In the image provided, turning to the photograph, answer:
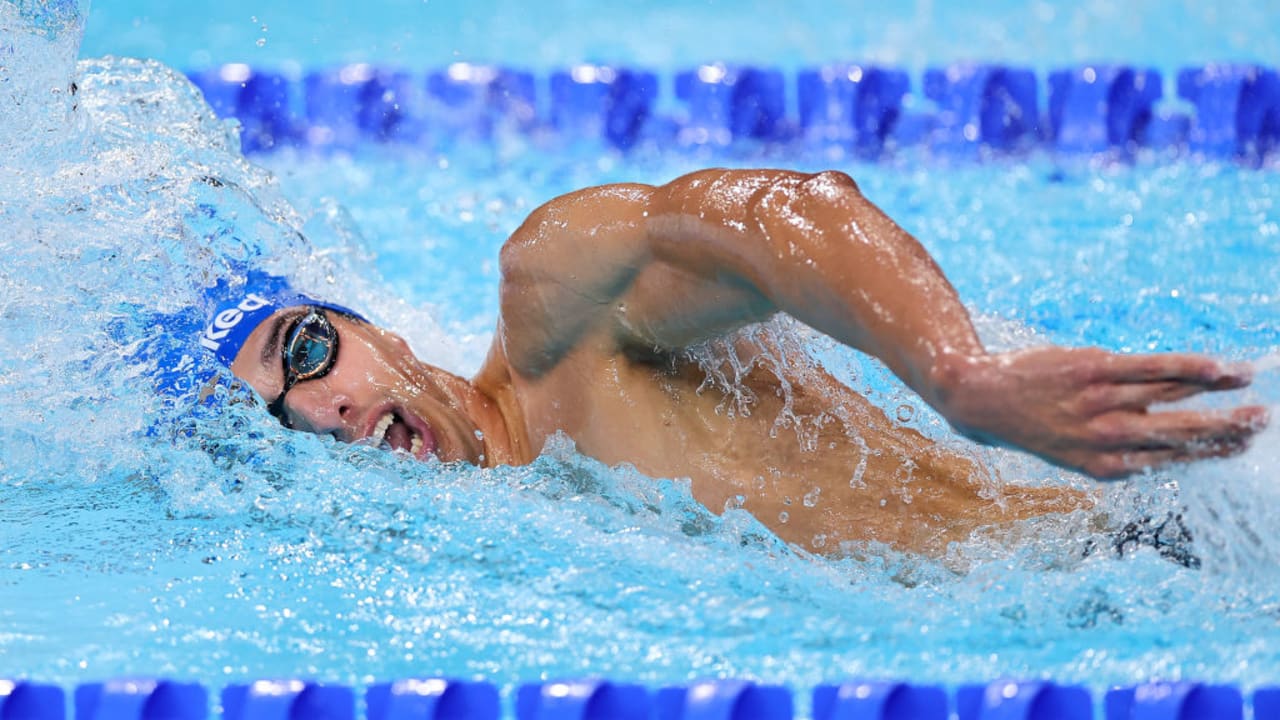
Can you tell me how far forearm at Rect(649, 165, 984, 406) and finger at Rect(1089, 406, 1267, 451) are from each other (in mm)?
127

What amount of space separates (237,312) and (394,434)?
1.03ft

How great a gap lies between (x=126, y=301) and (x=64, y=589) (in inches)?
23.0

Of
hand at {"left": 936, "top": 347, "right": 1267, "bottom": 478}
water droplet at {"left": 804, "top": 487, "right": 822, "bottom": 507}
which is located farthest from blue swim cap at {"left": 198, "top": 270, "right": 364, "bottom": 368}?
hand at {"left": 936, "top": 347, "right": 1267, "bottom": 478}

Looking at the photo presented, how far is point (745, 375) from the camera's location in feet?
5.90

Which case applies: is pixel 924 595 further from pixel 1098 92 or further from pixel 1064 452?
pixel 1098 92

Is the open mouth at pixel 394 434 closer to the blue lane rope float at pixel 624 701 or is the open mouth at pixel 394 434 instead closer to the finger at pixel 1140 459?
the blue lane rope float at pixel 624 701

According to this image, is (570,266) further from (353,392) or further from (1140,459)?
(1140,459)

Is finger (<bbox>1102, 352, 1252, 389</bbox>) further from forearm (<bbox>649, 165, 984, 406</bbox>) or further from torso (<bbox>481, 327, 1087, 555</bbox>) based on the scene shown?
torso (<bbox>481, 327, 1087, 555</bbox>)

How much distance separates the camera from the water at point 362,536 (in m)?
1.60

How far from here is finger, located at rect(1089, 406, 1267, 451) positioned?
43.8 inches

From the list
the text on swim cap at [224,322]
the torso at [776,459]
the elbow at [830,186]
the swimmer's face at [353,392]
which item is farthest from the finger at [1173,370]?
the text on swim cap at [224,322]

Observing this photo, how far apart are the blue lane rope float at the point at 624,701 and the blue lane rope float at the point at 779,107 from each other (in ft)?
8.62

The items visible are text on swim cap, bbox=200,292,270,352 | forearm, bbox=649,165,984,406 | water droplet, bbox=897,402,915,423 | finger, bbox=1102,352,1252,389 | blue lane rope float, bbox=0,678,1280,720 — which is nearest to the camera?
finger, bbox=1102,352,1252,389

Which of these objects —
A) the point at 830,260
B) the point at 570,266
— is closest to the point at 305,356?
the point at 570,266
